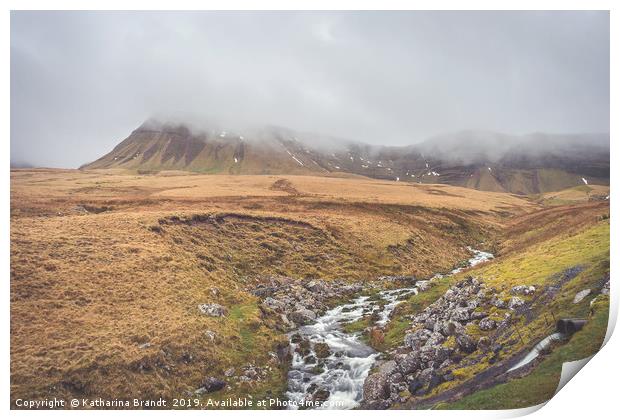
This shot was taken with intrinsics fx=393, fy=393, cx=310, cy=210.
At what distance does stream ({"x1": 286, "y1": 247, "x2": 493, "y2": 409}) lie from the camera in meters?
19.7

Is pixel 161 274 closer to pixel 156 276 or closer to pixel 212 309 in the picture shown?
pixel 156 276

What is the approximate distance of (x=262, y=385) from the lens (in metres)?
20.2

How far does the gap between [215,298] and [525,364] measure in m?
19.1

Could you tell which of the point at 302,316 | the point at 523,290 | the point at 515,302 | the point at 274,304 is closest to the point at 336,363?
the point at 302,316

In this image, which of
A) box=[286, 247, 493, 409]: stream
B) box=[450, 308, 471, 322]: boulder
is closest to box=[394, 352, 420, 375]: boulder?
box=[286, 247, 493, 409]: stream

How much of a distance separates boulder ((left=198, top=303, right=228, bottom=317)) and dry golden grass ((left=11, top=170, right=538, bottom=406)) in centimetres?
43

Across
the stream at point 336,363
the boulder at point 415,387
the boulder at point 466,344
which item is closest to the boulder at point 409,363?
the boulder at point 415,387

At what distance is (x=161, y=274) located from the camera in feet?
90.0

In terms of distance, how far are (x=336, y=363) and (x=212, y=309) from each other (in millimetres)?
8672

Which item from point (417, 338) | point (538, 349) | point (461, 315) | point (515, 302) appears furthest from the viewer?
point (461, 315)

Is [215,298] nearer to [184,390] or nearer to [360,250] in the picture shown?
[184,390]

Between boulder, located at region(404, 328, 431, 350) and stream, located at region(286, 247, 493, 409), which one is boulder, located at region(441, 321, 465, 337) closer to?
boulder, located at region(404, 328, 431, 350)
